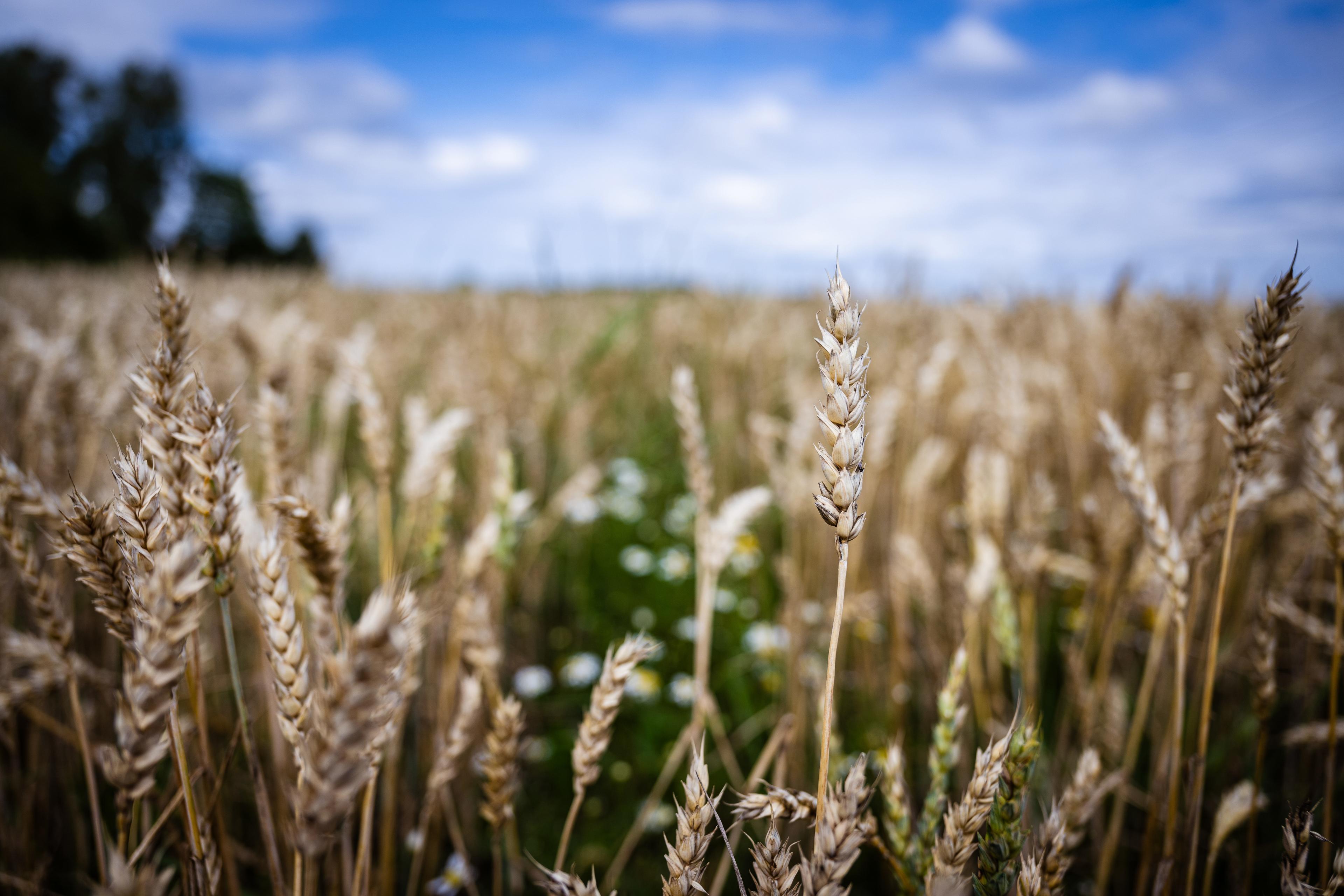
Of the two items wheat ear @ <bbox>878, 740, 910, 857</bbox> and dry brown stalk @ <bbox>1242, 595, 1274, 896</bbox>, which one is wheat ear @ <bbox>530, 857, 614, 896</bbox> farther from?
dry brown stalk @ <bbox>1242, 595, 1274, 896</bbox>

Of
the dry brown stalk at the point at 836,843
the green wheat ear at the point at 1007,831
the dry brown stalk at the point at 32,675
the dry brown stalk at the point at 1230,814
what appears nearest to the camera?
the dry brown stalk at the point at 836,843

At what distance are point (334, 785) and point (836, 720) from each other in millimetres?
1527

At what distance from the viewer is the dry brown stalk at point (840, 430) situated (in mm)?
598

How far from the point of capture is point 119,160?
38281 millimetres

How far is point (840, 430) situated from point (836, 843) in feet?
1.20

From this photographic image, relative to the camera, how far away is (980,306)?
340cm

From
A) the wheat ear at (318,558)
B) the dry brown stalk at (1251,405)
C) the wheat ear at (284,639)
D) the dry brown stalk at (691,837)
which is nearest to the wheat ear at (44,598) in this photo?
the wheat ear at (284,639)

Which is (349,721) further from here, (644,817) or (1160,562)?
(1160,562)

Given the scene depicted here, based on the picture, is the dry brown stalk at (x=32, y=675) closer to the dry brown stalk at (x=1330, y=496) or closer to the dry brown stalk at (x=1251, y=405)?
the dry brown stalk at (x=1251, y=405)

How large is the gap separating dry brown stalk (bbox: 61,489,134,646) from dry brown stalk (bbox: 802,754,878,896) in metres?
0.65

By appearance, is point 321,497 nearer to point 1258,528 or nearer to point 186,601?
point 186,601

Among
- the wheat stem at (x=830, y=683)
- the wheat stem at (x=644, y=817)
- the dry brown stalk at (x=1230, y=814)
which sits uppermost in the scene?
the wheat stem at (x=830, y=683)

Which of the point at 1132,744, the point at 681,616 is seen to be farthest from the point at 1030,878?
the point at 681,616

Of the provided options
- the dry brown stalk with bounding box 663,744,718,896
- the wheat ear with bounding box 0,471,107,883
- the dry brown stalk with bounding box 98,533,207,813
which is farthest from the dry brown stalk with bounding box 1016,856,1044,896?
the wheat ear with bounding box 0,471,107,883
